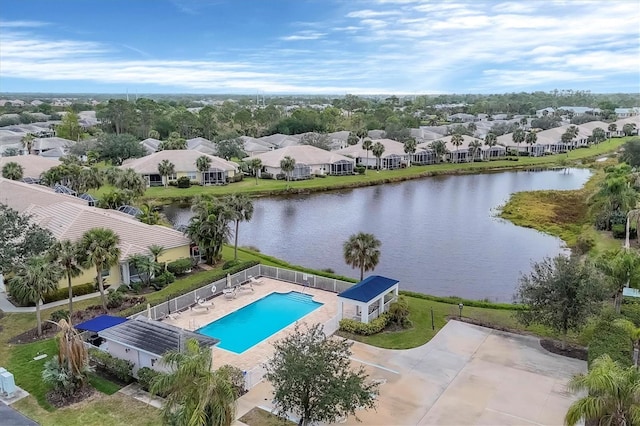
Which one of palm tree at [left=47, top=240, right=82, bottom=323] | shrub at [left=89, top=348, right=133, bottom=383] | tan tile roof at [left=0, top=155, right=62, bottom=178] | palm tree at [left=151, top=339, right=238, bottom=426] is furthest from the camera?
tan tile roof at [left=0, top=155, right=62, bottom=178]

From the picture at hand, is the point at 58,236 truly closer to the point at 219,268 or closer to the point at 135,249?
the point at 135,249

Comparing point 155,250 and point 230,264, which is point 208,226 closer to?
point 230,264

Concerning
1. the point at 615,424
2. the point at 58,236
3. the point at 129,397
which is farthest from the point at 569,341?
the point at 58,236

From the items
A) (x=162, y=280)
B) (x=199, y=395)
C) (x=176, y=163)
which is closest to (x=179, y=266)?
(x=162, y=280)

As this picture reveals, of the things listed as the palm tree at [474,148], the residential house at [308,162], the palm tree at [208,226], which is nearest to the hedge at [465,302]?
the palm tree at [208,226]

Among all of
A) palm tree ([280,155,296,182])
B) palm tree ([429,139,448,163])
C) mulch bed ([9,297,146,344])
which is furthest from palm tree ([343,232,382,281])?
palm tree ([429,139,448,163])

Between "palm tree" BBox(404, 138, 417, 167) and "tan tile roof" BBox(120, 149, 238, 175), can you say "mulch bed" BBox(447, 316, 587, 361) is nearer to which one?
"tan tile roof" BBox(120, 149, 238, 175)
